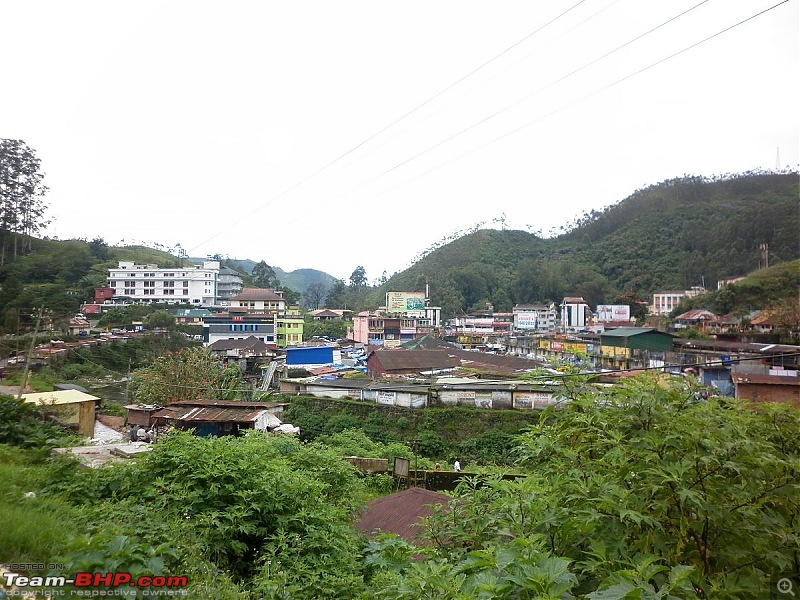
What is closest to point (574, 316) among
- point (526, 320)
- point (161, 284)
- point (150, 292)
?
point (526, 320)

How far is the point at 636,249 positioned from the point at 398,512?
63587 mm

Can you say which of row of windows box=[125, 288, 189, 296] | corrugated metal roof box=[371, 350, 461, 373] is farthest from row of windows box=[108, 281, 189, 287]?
corrugated metal roof box=[371, 350, 461, 373]

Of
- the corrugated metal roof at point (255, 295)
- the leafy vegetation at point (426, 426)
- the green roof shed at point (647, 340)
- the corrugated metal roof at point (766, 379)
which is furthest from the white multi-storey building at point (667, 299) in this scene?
the corrugated metal roof at point (255, 295)

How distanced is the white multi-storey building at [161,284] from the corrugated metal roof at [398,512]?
2621 cm

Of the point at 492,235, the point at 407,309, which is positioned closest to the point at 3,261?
the point at 407,309

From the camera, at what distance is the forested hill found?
49281 millimetres

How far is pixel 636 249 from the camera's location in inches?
2445

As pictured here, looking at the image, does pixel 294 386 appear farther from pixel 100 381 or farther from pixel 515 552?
pixel 515 552

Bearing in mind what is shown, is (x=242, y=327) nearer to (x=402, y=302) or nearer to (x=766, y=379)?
(x=402, y=302)

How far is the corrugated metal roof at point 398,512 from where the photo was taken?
22.0 ft

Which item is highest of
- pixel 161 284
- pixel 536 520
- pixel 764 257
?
pixel 764 257

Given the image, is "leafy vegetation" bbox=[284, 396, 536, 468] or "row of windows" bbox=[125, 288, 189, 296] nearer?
"leafy vegetation" bbox=[284, 396, 536, 468]

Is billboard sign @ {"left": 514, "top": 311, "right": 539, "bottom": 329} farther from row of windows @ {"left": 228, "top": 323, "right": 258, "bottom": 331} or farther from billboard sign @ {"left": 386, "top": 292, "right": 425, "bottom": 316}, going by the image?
row of windows @ {"left": 228, "top": 323, "right": 258, "bottom": 331}

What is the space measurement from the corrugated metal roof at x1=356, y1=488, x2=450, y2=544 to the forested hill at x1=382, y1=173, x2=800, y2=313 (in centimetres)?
4948
